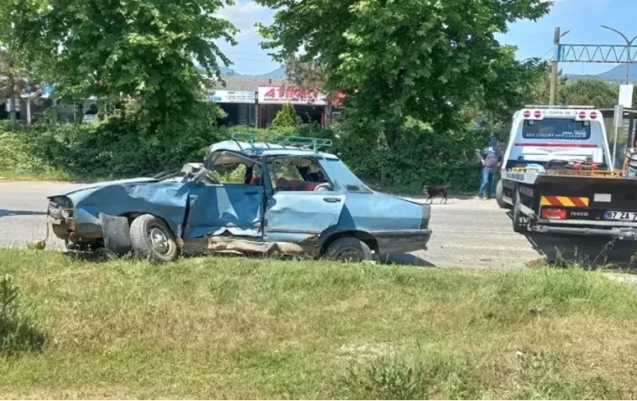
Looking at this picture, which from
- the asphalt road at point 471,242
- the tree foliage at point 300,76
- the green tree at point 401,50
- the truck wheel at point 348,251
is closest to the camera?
the truck wheel at point 348,251

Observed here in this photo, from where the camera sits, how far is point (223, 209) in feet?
27.9

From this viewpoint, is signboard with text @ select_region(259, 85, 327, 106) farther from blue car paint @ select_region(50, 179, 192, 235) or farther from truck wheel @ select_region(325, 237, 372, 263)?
blue car paint @ select_region(50, 179, 192, 235)

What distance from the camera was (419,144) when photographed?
21.9 metres

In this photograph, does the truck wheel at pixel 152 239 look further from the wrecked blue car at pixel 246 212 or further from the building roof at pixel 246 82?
the building roof at pixel 246 82

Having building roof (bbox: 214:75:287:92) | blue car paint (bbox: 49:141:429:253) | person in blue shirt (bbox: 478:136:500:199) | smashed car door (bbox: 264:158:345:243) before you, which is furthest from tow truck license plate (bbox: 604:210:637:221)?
building roof (bbox: 214:75:287:92)

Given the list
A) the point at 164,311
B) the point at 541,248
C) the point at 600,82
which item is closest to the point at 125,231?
the point at 164,311

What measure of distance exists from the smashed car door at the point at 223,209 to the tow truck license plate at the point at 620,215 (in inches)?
193

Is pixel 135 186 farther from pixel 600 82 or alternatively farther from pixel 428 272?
pixel 600 82

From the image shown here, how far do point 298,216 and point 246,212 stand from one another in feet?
2.17

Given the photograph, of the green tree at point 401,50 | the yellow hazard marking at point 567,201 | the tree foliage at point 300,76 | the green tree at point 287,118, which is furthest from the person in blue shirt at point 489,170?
the tree foliage at point 300,76

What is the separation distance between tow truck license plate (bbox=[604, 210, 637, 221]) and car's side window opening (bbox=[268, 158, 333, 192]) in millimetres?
4007

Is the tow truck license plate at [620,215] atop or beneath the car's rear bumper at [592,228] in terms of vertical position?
atop

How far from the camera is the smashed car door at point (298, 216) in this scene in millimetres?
8477

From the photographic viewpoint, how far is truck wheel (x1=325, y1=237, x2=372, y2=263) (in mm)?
8531
